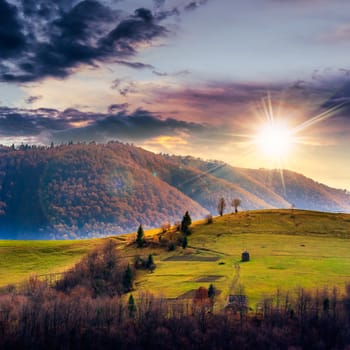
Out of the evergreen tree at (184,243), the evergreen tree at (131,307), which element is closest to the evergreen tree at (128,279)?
the evergreen tree at (131,307)

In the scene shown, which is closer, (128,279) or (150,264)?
(128,279)

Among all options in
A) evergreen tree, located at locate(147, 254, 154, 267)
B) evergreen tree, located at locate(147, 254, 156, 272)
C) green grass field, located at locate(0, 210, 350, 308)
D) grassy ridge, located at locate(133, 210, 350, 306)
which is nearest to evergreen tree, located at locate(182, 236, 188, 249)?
green grass field, located at locate(0, 210, 350, 308)

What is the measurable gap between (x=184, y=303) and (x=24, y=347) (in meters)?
41.8

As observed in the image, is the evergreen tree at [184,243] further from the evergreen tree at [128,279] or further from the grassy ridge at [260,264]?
the evergreen tree at [128,279]

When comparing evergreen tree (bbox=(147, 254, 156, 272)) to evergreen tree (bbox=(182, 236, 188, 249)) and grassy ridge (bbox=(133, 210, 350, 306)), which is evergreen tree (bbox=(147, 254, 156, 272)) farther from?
evergreen tree (bbox=(182, 236, 188, 249))

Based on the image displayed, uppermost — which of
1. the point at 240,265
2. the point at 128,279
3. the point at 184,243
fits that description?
the point at 184,243

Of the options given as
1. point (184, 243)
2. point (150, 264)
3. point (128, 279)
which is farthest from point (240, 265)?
point (184, 243)

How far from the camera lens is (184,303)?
121062 millimetres

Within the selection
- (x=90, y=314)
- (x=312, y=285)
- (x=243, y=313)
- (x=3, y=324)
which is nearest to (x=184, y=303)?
(x=243, y=313)

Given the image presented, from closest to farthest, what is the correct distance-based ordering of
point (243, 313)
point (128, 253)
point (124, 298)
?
point (243, 313)
point (124, 298)
point (128, 253)

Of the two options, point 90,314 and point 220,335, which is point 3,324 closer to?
point 90,314

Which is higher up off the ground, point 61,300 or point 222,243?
point 222,243

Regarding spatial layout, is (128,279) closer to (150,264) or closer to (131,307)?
(150,264)

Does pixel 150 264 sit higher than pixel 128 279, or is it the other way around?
pixel 150 264
